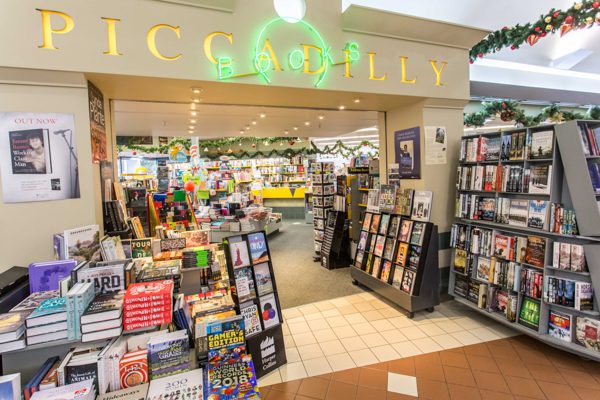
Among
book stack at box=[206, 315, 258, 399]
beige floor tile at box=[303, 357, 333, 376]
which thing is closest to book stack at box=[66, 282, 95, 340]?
book stack at box=[206, 315, 258, 399]

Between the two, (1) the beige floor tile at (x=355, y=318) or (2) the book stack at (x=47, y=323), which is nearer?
(2) the book stack at (x=47, y=323)

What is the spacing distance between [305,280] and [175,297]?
3.36 m

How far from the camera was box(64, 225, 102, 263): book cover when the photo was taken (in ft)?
7.66

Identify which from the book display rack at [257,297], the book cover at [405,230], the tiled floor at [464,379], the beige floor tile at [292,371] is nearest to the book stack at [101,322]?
the book display rack at [257,297]

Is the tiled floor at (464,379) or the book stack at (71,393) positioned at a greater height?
the book stack at (71,393)

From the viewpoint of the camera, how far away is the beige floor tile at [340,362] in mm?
2911

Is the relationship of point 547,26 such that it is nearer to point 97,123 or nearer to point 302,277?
point 302,277

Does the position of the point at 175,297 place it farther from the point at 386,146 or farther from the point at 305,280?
the point at 386,146

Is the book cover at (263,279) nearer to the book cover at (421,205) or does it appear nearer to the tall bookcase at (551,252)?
the book cover at (421,205)

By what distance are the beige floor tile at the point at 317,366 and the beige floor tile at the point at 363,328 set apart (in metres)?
0.68

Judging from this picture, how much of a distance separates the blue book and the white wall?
127cm

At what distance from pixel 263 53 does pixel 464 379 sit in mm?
3585

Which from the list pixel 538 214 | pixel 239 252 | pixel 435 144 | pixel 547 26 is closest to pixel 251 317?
pixel 239 252

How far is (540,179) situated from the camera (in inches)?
118
